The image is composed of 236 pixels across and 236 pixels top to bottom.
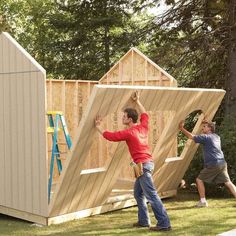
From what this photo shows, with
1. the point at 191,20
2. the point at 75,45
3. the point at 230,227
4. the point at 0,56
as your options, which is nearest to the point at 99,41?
the point at 75,45

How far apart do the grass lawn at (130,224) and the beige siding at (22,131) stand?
0.35 metres

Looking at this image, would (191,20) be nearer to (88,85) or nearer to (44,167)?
(88,85)

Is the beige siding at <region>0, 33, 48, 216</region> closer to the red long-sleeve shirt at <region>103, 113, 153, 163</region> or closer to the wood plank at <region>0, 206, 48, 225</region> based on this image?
the wood plank at <region>0, 206, 48, 225</region>

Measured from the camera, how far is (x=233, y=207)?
890cm

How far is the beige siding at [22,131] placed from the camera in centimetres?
735

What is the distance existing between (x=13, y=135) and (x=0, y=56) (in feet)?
4.39

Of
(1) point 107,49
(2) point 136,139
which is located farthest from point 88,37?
(2) point 136,139

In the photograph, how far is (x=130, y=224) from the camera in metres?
7.57

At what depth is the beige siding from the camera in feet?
24.1

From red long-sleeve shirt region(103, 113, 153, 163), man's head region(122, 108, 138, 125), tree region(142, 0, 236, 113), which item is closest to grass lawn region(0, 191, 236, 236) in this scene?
red long-sleeve shirt region(103, 113, 153, 163)

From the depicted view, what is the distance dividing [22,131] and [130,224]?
225 centimetres

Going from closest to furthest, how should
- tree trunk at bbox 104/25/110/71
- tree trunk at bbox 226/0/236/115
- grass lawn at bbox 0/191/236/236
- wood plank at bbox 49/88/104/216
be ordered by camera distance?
wood plank at bbox 49/88/104/216
grass lawn at bbox 0/191/236/236
tree trunk at bbox 226/0/236/115
tree trunk at bbox 104/25/110/71

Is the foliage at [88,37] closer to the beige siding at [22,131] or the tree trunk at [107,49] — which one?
the tree trunk at [107,49]

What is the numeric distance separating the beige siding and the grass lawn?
35cm
